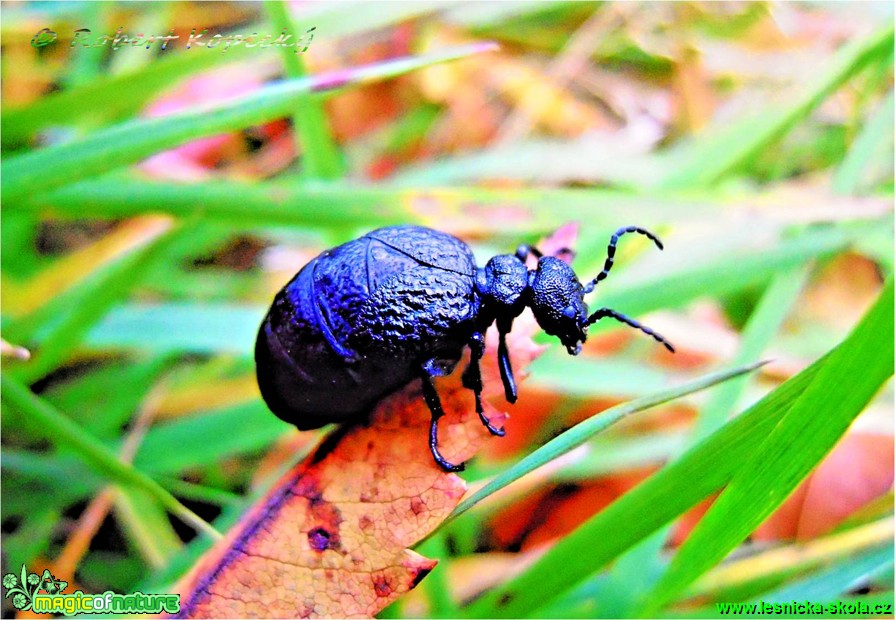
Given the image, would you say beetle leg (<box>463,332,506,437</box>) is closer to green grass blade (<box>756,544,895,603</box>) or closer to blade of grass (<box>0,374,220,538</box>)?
blade of grass (<box>0,374,220,538</box>)

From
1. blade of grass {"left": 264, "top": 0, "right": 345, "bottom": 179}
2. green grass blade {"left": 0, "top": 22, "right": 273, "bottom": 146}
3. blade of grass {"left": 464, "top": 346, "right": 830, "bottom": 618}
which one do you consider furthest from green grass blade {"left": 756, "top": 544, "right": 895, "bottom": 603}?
green grass blade {"left": 0, "top": 22, "right": 273, "bottom": 146}

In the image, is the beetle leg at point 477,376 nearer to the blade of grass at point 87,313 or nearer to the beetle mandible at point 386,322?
the beetle mandible at point 386,322

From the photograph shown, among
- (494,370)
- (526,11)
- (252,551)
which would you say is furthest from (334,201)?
(526,11)

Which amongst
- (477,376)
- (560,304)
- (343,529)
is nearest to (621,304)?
(560,304)

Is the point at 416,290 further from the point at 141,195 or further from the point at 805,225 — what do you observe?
the point at 805,225

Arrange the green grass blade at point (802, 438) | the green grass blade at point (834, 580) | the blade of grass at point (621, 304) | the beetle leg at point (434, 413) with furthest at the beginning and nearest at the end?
the blade of grass at point (621, 304) < the green grass blade at point (834, 580) < the beetle leg at point (434, 413) < the green grass blade at point (802, 438)

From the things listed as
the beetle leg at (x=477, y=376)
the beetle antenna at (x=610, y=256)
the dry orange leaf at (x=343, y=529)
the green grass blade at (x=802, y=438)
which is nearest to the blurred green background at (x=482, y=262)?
the green grass blade at (x=802, y=438)

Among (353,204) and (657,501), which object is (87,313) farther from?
(657,501)
